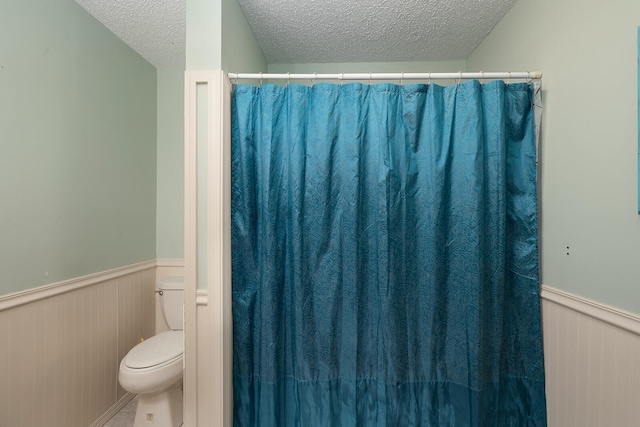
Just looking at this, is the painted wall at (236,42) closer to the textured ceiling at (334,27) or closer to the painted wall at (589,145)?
the textured ceiling at (334,27)

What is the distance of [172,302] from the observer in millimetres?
1917

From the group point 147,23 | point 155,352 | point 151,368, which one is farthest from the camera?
point 147,23

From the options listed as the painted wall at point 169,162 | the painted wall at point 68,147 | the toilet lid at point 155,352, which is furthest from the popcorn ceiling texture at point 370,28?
the toilet lid at point 155,352

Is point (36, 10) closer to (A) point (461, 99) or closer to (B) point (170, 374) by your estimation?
(B) point (170, 374)

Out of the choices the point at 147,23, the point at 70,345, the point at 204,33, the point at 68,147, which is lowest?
the point at 70,345

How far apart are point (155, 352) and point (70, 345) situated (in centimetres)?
44

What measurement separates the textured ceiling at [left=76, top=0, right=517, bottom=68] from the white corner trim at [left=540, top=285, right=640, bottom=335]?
153 centimetres

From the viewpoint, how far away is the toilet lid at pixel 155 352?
4.68 ft

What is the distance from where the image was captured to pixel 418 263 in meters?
1.27

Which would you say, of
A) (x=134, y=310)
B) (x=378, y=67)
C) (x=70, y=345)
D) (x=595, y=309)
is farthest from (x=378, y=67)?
(x=70, y=345)

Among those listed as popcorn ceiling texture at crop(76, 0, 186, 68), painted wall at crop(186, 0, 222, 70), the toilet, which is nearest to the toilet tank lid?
the toilet

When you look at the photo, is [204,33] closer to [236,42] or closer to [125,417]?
[236,42]


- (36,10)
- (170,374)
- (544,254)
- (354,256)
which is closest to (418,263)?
(354,256)

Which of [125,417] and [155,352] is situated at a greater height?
[155,352]
